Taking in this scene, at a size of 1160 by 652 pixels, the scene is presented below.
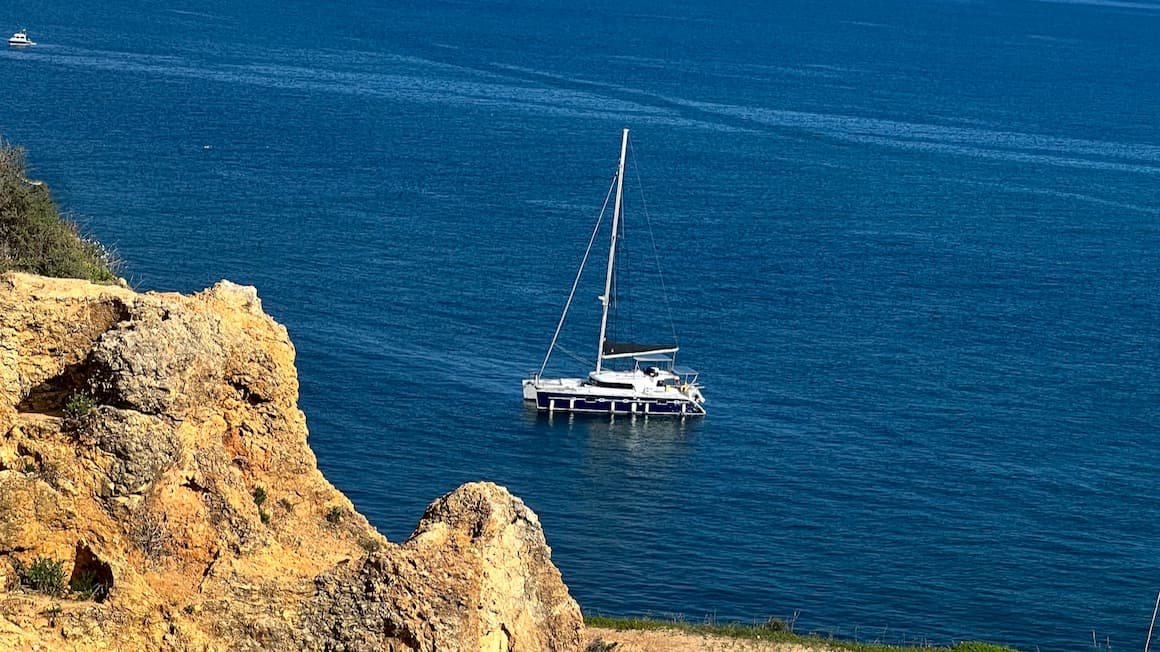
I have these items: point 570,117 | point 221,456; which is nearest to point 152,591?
point 221,456

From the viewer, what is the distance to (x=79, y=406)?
22.0m

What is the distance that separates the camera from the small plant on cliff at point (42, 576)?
2145 cm

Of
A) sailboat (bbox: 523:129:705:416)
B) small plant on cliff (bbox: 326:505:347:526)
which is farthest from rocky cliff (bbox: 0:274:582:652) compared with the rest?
sailboat (bbox: 523:129:705:416)

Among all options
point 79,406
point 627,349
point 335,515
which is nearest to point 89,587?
point 79,406

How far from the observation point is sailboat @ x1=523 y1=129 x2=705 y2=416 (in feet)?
292

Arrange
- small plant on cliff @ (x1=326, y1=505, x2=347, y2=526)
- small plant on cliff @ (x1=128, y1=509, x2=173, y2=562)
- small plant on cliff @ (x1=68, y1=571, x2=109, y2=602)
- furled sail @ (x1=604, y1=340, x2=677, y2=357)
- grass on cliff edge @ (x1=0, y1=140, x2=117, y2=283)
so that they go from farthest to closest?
furled sail @ (x1=604, y1=340, x2=677, y2=357) < grass on cliff edge @ (x1=0, y1=140, x2=117, y2=283) < small plant on cliff @ (x1=326, y1=505, x2=347, y2=526) < small plant on cliff @ (x1=128, y1=509, x2=173, y2=562) < small plant on cliff @ (x1=68, y1=571, x2=109, y2=602)

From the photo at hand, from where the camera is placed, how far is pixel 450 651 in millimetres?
22703

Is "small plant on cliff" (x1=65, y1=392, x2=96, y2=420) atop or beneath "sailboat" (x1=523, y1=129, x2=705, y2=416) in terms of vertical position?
atop

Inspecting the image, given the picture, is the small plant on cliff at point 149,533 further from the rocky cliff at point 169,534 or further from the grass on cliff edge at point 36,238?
the grass on cliff edge at point 36,238

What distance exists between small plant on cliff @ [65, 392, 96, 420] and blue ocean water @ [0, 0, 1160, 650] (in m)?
40.6

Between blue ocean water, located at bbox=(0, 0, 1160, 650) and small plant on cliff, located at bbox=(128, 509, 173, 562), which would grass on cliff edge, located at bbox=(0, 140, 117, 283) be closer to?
blue ocean water, located at bbox=(0, 0, 1160, 650)

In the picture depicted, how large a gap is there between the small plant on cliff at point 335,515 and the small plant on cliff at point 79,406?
5545 millimetres

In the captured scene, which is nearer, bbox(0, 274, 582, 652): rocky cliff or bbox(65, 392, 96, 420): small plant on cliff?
bbox(0, 274, 582, 652): rocky cliff

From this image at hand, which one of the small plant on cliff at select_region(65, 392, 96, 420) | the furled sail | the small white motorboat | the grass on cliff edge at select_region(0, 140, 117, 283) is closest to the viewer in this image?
the small plant on cliff at select_region(65, 392, 96, 420)
